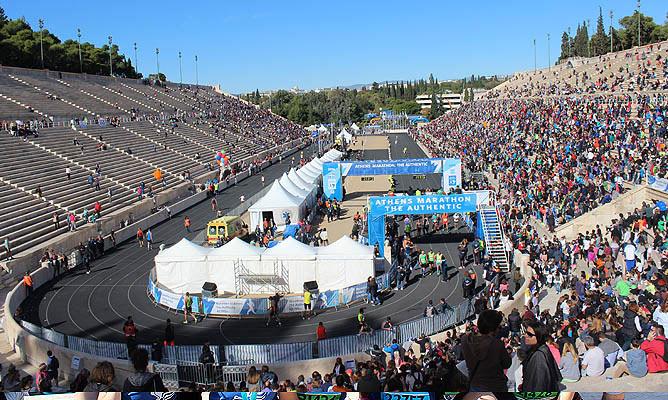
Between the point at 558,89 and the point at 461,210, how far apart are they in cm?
5011

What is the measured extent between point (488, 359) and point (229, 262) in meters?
15.9

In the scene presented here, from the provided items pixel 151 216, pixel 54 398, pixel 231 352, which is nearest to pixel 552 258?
pixel 231 352

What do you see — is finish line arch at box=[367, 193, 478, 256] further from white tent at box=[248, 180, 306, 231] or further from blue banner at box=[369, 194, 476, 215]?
white tent at box=[248, 180, 306, 231]

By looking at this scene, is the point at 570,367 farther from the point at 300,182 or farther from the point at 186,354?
the point at 300,182

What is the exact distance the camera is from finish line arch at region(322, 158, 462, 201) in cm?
3750

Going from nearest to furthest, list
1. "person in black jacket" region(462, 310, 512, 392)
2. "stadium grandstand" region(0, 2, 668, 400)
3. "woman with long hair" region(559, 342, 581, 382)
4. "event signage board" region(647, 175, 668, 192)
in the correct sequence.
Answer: "person in black jacket" region(462, 310, 512, 392), "woman with long hair" region(559, 342, 581, 382), "stadium grandstand" region(0, 2, 668, 400), "event signage board" region(647, 175, 668, 192)

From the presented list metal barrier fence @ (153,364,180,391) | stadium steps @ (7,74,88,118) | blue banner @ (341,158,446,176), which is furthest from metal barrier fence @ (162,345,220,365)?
stadium steps @ (7,74,88,118)

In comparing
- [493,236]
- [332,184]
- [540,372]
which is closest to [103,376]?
[540,372]

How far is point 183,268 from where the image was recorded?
823 inches

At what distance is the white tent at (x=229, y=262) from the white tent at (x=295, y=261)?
1.20ft

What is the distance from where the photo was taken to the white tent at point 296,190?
3384cm

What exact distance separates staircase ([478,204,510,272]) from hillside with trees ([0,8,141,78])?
6527 cm

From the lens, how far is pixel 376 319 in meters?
18.1

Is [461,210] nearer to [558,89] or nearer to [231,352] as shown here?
[231,352]
